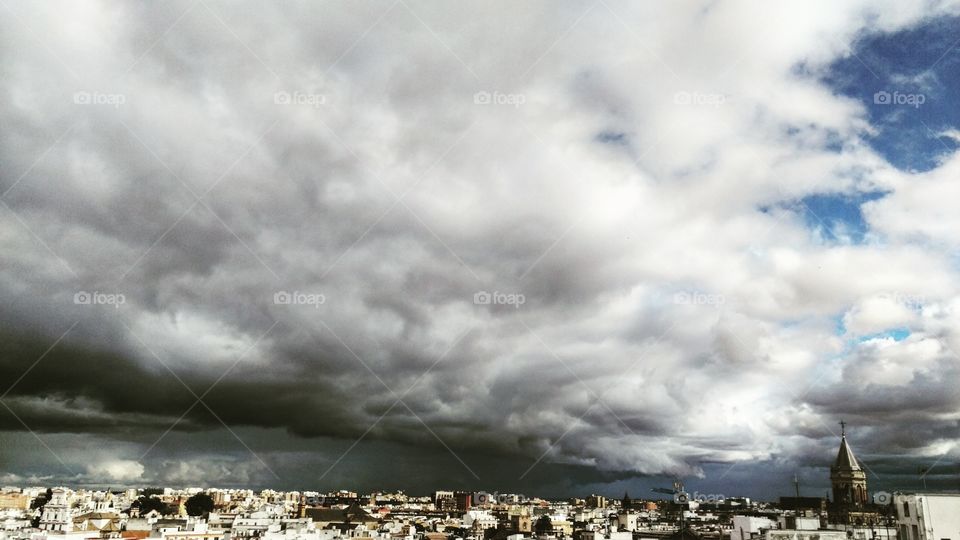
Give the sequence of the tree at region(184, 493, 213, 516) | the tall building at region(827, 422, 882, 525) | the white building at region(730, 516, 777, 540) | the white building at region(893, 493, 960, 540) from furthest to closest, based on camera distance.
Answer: the tree at region(184, 493, 213, 516), the tall building at region(827, 422, 882, 525), the white building at region(730, 516, 777, 540), the white building at region(893, 493, 960, 540)

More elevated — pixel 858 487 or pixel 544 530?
pixel 858 487

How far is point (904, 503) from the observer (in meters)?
50.1

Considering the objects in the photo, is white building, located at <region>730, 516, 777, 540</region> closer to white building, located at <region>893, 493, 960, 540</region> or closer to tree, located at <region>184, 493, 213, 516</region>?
white building, located at <region>893, 493, 960, 540</region>

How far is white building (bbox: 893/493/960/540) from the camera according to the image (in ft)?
155

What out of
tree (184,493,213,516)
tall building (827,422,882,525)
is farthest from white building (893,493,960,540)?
tree (184,493,213,516)

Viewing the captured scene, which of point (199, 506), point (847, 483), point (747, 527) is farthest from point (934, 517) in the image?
point (199, 506)

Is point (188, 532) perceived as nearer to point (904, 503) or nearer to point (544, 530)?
point (544, 530)

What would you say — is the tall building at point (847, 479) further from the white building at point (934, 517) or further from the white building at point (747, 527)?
the white building at point (934, 517)

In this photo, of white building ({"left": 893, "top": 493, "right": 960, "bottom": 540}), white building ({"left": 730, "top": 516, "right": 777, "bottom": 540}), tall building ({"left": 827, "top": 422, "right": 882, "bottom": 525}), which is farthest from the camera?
tall building ({"left": 827, "top": 422, "right": 882, "bottom": 525})

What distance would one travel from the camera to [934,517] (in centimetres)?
4766

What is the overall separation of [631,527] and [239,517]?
183 ft

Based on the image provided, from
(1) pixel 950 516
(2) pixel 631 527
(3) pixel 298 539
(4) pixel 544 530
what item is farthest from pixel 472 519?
(1) pixel 950 516

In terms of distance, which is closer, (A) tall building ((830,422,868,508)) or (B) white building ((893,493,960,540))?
(B) white building ((893,493,960,540))

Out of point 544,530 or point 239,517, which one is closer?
point 239,517
